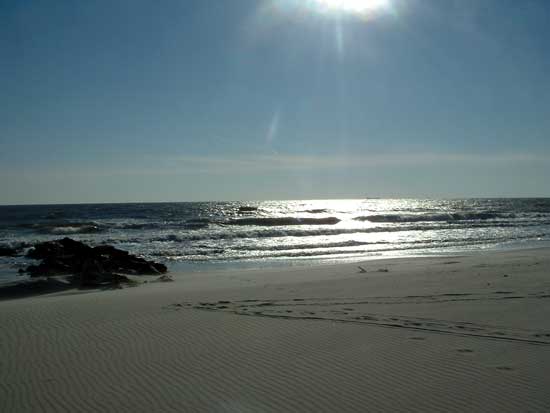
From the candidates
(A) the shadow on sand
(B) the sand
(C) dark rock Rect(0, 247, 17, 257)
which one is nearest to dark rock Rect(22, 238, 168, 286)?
(A) the shadow on sand

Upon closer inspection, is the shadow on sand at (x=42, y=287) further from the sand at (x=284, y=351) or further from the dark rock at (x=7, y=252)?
the dark rock at (x=7, y=252)

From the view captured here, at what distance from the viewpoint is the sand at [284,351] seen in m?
4.78

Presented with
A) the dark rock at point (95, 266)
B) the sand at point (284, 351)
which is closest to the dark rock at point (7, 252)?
the dark rock at point (95, 266)

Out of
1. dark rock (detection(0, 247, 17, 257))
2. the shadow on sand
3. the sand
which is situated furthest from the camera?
dark rock (detection(0, 247, 17, 257))

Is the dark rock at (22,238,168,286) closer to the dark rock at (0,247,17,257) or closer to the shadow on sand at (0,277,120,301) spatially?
the shadow on sand at (0,277,120,301)

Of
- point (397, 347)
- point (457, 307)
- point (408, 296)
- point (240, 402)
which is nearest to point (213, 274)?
point (408, 296)

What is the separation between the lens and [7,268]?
18703mm

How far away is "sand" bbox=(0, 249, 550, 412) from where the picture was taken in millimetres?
4777

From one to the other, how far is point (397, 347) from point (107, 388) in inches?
141

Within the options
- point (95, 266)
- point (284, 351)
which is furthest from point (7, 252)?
point (284, 351)

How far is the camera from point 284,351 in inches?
248

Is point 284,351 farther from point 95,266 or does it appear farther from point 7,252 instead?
point 7,252

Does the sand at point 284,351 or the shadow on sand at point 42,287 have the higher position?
the sand at point 284,351

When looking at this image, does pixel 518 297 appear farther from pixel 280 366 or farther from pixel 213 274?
pixel 213 274
